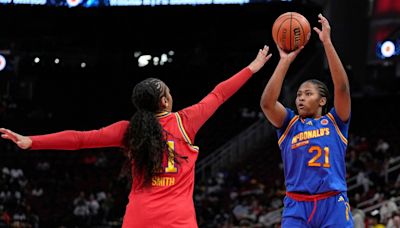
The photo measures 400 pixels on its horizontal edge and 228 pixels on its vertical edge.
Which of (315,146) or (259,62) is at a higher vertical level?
(259,62)

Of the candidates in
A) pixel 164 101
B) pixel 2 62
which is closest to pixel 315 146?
pixel 164 101

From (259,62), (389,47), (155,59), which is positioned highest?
(155,59)

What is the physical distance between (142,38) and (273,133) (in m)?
8.09

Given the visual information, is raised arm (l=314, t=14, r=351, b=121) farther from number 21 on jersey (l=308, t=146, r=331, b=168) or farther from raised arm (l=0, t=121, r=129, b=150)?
raised arm (l=0, t=121, r=129, b=150)

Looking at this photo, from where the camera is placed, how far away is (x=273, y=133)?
25.2 meters

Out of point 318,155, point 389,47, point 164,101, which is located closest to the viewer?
point 164,101

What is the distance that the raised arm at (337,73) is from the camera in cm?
534

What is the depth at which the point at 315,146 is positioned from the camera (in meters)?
5.48

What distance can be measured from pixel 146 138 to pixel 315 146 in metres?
1.32

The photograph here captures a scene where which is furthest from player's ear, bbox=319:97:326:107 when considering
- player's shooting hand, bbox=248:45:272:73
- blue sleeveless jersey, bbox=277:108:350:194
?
player's shooting hand, bbox=248:45:272:73

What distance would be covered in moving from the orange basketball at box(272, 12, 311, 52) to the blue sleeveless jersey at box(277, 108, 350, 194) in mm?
578

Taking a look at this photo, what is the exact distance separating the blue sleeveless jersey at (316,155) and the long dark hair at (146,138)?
1.11 meters

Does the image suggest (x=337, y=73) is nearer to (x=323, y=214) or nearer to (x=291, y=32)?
(x=291, y=32)

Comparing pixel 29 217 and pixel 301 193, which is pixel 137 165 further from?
pixel 29 217
